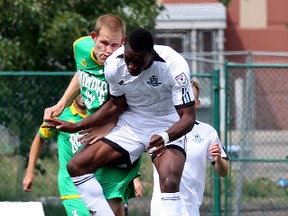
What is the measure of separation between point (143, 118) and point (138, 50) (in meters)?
0.78

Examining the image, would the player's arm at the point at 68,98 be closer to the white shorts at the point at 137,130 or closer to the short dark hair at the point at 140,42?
the white shorts at the point at 137,130

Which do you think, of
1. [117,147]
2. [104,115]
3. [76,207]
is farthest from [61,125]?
[76,207]

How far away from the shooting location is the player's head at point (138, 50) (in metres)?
7.25

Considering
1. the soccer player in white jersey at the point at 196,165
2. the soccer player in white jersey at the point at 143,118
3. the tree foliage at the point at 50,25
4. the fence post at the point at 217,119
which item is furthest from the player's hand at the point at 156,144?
the tree foliage at the point at 50,25

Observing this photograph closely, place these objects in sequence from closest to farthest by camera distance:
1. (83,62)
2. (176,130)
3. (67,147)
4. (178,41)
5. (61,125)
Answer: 1. (176,130)
2. (61,125)
3. (83,62)
4. (67,147)
5. (178,41)

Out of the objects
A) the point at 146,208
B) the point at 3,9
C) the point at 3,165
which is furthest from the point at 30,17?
the point at 146,208

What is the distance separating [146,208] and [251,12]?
13542 mm

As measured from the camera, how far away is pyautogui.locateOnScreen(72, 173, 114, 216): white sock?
26.2 ft

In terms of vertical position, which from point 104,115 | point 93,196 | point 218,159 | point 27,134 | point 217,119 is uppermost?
point 104,115

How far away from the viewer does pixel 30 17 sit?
39.9 ft

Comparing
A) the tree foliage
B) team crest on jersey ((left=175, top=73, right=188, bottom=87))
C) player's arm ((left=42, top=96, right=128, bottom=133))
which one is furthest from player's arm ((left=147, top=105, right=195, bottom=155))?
the tree foliage

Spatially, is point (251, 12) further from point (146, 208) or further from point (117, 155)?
point (117, 155)

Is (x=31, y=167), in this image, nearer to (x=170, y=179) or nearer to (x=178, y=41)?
(x=170, y=179)

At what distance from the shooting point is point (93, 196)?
8.08m
